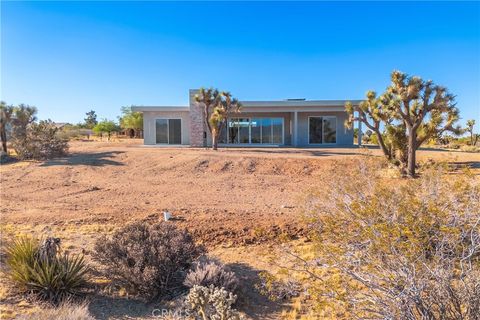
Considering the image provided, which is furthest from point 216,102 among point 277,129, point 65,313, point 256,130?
point 65,313

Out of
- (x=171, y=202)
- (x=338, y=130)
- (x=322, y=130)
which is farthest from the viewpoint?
(x=322, y=130)

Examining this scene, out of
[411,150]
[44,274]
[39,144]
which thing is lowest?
[44,274]

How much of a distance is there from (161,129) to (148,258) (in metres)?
23.0

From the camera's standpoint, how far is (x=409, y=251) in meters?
3.15

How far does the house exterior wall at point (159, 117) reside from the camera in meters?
26.4

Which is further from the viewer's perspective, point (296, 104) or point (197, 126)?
point (197, 126)

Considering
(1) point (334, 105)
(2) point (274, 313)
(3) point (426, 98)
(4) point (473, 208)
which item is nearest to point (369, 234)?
(4) point (473, 208)

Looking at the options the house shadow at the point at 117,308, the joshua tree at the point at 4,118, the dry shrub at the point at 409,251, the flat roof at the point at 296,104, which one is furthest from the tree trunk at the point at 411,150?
the joshua tree at the point at 4,118

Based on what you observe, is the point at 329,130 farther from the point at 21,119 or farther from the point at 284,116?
the point at 21,119

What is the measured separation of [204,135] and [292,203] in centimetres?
1735

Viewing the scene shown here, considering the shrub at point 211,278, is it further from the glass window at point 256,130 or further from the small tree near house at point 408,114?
the glass window at point 256,130

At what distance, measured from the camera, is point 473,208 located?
11.7ft

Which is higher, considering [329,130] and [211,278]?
[329,130]

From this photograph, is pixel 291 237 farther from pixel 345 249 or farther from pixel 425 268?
pixel 425 268
